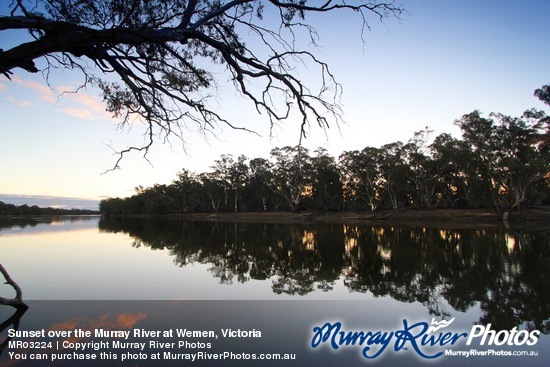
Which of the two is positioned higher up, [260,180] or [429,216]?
[260,180]

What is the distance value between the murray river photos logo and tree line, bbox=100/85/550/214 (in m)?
16.4

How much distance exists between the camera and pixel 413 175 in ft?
138

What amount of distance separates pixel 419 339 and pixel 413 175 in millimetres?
42514

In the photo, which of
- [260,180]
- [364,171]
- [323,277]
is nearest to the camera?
[323,277]

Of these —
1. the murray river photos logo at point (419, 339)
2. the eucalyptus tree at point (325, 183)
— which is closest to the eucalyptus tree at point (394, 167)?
the eucalyptus tree at point (325, 183)

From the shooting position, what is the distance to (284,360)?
3418 mm

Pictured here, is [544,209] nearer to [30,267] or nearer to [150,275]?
[150,275]

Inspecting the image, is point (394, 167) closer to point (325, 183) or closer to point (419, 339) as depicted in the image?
point (325, 183)

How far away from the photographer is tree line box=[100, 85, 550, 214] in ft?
105

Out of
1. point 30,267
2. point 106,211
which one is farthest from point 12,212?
point 30,267

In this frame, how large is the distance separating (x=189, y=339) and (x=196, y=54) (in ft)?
17.1

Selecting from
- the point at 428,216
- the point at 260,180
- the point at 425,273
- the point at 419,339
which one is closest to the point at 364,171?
the point at 428,216

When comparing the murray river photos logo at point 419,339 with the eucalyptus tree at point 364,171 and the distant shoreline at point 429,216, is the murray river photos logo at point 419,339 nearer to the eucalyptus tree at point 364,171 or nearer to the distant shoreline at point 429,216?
the distant shoreline at point 429,216

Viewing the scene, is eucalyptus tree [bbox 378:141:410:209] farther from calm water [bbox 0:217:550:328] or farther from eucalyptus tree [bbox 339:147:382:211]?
calm water [bbox 0:217:550:328]
